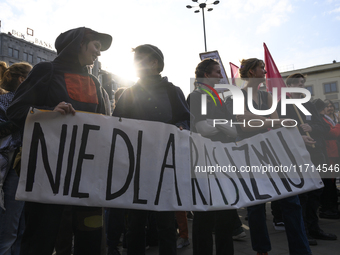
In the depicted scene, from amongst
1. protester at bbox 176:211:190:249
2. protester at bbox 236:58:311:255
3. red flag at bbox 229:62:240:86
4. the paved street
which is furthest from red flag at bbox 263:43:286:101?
red flag at bbox 229:62:240:86

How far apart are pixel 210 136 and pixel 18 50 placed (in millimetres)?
58763

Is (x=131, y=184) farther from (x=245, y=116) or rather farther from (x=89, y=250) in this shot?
(x=245, y=116)

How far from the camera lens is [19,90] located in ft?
6.54

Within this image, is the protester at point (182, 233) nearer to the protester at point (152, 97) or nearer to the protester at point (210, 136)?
the protester at point (210, 136)

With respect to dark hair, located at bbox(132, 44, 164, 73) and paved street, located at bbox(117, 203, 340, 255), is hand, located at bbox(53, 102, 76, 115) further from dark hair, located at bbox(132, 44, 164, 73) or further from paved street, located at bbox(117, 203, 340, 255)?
paved street, located at bbox(117, 203, 340, 255)

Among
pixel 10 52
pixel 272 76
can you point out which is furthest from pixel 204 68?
pixel 10 52

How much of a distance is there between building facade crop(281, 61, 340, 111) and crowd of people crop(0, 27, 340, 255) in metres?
43.5

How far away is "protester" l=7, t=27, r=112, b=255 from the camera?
6.00ft

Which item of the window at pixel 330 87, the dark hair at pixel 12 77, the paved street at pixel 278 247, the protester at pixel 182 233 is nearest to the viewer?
the dark hair at pixel 12 77

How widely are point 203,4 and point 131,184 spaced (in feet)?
58.9

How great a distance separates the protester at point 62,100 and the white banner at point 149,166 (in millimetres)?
80

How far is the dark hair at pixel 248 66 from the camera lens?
3.30 meters

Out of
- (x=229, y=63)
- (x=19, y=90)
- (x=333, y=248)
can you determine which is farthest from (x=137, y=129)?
(x=229, y=63)

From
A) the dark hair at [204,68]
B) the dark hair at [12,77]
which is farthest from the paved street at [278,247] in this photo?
the dark hair at [12,77]
